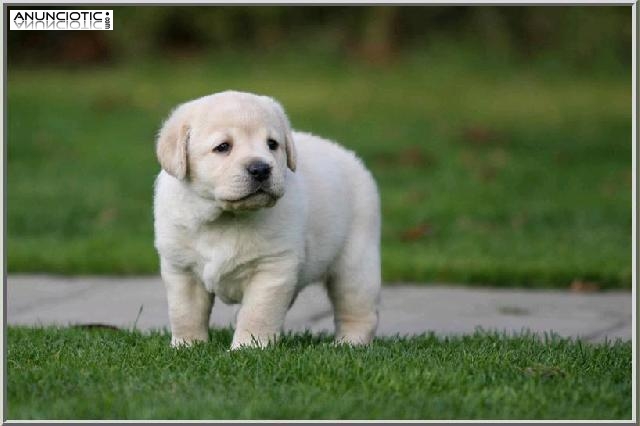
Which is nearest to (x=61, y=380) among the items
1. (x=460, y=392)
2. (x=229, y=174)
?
(x=229, y=174)

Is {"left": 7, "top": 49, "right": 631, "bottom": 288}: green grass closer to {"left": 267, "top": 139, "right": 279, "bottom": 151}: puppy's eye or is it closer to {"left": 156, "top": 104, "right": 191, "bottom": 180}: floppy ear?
{"left": 267, "top": 139, "right": 279, "bottom": 151}: puppy's eye

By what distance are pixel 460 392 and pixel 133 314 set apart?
108 inches

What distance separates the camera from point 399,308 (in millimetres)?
6785

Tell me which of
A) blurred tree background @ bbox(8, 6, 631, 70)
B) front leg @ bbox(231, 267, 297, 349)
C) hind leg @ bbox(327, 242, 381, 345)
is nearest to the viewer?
front leg @ bbox(231, 267, 297, 349)

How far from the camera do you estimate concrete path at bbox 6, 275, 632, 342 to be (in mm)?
6301

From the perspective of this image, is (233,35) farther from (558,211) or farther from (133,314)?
(133,314)

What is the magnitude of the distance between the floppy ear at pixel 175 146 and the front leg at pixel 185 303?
516 mm

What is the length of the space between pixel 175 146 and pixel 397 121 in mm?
9576

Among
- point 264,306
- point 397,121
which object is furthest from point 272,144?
point 397,121

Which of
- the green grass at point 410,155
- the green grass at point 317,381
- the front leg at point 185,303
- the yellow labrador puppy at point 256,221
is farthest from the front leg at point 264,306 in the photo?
the green grass at point 410,155

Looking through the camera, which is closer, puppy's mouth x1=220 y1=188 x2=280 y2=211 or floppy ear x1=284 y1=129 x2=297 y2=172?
puppy's mouth x1=220 y1=188 x2=280 y2=211

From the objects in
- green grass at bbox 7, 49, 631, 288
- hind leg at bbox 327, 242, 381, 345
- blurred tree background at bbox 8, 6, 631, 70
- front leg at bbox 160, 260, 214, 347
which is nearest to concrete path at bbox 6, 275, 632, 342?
green grass at bbox 7, 49, 631, 288

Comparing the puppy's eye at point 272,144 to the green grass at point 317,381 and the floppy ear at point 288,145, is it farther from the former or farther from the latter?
the green grass at point 317,381

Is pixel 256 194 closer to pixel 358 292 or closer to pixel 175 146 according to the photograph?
pixel 175 146
